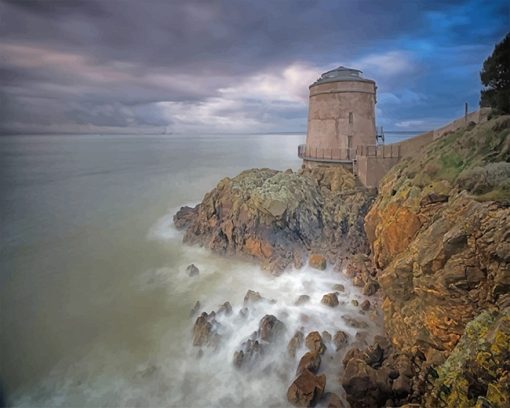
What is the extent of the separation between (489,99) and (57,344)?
9917mm

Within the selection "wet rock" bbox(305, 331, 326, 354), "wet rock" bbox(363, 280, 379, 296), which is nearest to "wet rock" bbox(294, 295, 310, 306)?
"wet rock" bbox(305, 331, 326, 354)

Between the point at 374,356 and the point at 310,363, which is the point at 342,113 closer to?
the point at 374,356

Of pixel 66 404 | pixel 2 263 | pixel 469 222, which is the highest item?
pixel 469 222

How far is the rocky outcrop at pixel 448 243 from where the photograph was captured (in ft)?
12.3

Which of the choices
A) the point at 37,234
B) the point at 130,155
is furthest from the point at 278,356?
the point at 130,155

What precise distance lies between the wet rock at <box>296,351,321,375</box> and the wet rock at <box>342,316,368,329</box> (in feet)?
4.03

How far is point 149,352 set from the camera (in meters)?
5.61

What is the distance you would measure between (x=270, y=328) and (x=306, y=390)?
1.56 metres

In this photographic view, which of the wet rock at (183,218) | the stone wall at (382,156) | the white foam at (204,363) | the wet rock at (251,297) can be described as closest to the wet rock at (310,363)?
the white foam at (204,363)

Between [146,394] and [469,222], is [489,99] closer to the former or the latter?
[469,222]

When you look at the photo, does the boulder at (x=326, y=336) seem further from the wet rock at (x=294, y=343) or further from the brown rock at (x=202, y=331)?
the brown rock at (x=202, y=331)

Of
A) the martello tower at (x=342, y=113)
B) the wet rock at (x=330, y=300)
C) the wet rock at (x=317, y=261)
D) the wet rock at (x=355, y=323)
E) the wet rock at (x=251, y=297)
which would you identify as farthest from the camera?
the martello tower at (x=342, y=113)

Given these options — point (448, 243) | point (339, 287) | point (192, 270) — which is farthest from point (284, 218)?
point (448, 243)

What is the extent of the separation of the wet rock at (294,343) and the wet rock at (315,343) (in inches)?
5.7
